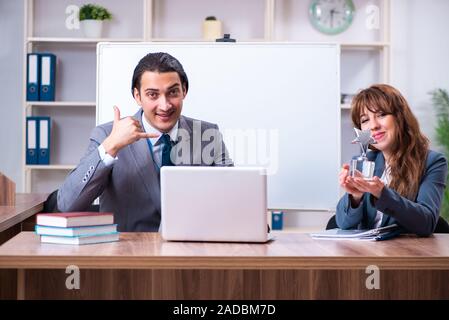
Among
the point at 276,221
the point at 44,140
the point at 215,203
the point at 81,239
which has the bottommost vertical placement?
the point at 276,221

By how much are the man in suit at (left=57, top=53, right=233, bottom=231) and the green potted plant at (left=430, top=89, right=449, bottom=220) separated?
233 centimetres

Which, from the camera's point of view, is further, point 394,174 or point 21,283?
point 394,174

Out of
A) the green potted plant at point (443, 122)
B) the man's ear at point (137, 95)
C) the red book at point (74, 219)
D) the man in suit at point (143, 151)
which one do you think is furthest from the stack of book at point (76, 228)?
the green potted plant at point (443, 122)

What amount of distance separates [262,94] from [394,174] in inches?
37.0

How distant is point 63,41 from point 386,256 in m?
3.52

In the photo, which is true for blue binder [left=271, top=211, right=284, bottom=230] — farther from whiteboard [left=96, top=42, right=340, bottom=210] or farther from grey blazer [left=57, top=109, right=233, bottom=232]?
grey blazer [left=57, top=109, right=233, bottom=232]

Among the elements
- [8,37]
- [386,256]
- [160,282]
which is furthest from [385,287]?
[8,37]

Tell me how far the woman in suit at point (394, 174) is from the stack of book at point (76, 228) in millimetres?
679

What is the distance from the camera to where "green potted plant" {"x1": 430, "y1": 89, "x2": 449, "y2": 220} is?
4875 mm

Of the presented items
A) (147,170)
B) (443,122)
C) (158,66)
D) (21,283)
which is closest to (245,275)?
(21,283)

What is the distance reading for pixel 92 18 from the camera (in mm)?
4867

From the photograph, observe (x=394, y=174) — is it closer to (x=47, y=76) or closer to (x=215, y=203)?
(x=215, y=203)

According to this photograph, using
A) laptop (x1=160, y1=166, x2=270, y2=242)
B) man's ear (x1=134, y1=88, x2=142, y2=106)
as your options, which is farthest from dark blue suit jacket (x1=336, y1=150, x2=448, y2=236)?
man's ear (x1=134, y1=88, x2=142, y2=106)

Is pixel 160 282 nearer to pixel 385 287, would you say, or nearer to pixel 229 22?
pixel 385 287
